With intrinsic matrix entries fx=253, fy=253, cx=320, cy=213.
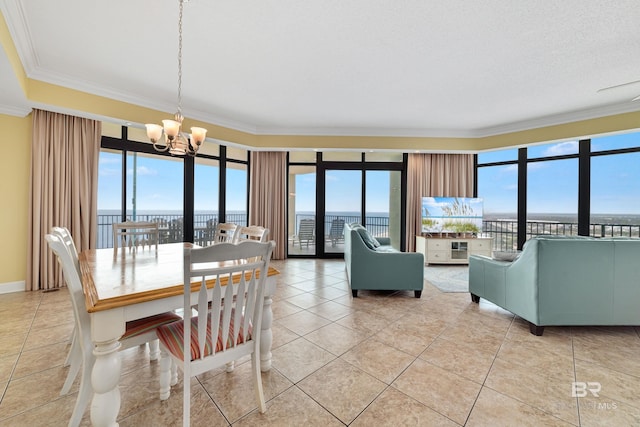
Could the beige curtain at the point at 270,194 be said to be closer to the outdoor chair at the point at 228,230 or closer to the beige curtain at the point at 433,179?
the outdoor chair at the point at 228,230

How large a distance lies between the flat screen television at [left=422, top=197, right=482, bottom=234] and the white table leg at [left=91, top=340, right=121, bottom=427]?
5313 mm

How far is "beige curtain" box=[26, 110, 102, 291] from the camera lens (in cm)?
332

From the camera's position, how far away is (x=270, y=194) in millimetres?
5656

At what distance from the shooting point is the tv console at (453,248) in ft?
17.1

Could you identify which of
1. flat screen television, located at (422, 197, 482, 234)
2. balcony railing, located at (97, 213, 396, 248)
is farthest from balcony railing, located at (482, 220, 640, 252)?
balcony railing, located at (97, 213, 396, 248)

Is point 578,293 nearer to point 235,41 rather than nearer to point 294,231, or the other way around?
point 235,41

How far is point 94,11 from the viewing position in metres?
2.16

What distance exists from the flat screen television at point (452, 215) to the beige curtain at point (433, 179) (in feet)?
1.25

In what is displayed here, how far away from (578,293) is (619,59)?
2.60 metres

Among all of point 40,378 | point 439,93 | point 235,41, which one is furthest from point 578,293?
point 40,378

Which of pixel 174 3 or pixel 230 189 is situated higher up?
pixel 174 3

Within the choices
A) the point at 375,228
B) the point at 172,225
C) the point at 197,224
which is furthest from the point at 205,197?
the point at 375,228

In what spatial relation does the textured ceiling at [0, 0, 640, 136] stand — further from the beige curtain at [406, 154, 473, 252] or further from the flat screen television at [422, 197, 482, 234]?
the flat screen television at [422, 197, 482, 234]

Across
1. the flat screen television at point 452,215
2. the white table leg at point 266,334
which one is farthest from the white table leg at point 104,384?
the flat screen television at point 452,215
